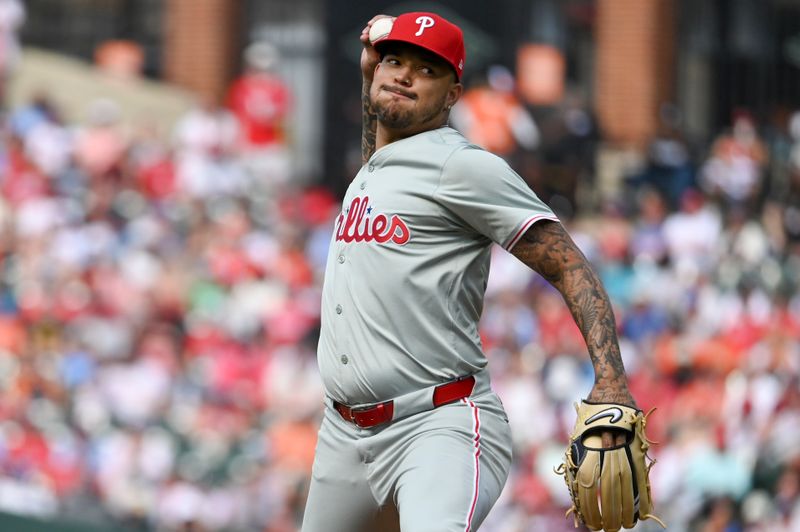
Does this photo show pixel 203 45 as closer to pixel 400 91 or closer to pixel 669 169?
pixel 669 169

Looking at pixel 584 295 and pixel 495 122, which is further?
pixel 495 122

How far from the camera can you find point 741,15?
1620 centimetres

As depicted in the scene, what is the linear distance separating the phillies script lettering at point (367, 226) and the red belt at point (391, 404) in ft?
1.21

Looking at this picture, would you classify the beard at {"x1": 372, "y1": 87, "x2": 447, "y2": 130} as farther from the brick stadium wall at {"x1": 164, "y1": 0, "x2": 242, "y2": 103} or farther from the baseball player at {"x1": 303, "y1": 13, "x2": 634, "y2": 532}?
the brick stadium wall at {"x1": 164, "y1": 0, "x2": 242, "y2": 103}

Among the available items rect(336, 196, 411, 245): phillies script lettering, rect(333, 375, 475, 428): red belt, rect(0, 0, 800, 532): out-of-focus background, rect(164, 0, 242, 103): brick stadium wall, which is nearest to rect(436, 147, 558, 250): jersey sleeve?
rect(336, 196, 411, 245): phillies script lettering

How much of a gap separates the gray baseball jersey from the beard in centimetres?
5

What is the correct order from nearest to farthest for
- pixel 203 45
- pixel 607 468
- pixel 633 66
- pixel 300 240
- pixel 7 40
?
pixel 607 468
pixel 300 240
pixel 633 66
pixel 7 40
pixel 203 45

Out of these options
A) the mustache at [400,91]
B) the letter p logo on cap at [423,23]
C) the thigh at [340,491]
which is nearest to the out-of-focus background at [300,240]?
the thigh at [340,491]

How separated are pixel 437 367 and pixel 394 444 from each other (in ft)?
0.70

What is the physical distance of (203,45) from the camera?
1809 centimetres

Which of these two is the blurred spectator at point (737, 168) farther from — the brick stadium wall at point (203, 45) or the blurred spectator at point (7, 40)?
the blurred spectator at point (7, 40)

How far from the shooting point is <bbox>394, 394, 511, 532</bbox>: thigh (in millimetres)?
3383

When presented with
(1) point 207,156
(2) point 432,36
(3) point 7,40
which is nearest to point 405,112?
(2) point 432,36

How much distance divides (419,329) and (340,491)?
1.54 ft
